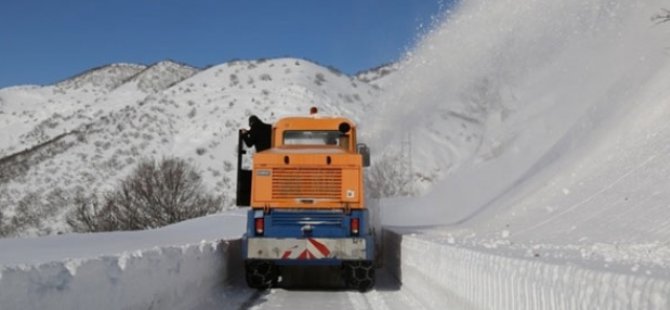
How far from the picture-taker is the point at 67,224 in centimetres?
5512

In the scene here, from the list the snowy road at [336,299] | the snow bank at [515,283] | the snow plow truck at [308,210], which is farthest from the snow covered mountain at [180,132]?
the snow bank at [515,283]

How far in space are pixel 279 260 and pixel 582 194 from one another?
1286 cm

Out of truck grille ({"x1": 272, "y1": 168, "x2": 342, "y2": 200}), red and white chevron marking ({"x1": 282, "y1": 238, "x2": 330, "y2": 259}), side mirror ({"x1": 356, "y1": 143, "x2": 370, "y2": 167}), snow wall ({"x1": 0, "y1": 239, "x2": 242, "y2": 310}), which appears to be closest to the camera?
snow wall ({"x1": 0, "y1": 239, "x2": 242, "y2": 310})

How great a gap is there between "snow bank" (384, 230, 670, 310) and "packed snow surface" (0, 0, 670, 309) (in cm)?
2

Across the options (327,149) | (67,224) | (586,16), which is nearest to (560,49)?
(586,16)

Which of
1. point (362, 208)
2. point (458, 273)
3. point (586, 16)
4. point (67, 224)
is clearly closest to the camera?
point (458, 273)

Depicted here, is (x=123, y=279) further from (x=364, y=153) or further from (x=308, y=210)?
(x=364, y=153)

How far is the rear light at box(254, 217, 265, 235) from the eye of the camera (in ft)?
44.3

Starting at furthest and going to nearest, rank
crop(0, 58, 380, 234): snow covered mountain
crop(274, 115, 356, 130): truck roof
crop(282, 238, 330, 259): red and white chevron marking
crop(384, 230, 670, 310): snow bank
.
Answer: crop(0, 58, 380, 234): snow covered mountain → crop(274, 115, 356, 130): truck roof → crop(282, 238, 330, 259): red and white chevron marking → crop(384, 230, 670, 310): snow bank

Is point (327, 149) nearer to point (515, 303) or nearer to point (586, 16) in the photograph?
point (515, 303)

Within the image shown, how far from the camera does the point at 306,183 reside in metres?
13.5

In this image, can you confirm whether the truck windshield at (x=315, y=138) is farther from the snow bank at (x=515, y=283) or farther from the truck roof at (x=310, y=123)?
the snow bank at (x=515, y=283)

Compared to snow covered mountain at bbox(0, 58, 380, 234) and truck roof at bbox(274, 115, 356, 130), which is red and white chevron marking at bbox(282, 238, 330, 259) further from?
snow covered mountain at bbox(0, 58, 380, 234)

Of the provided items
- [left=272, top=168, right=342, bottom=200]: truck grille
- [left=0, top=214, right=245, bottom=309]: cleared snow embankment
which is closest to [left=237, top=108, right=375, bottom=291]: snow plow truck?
[left=272, top=168, right=342, bottom=200]: truck grille
